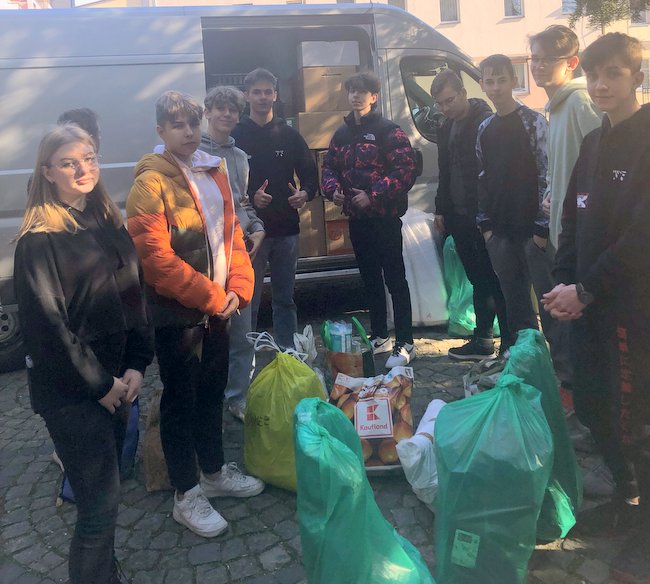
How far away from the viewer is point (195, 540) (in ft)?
8.68

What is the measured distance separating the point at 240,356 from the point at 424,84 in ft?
10.4

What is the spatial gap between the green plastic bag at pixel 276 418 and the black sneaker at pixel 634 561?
1322 mm

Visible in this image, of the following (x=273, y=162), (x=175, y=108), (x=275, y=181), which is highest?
(x=175, y=108)

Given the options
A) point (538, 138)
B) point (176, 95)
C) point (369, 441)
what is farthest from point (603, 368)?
point (176, 95)

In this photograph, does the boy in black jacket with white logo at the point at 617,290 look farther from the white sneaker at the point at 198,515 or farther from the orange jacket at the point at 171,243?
the white sneaker at the point at 198,515

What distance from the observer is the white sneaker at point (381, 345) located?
15.0 ft

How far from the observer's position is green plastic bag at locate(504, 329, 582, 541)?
238 cm

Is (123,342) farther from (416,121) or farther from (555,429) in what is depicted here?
(416,121)

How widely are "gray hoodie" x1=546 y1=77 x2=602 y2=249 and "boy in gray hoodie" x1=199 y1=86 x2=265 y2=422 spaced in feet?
5.08

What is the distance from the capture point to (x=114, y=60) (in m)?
4.64

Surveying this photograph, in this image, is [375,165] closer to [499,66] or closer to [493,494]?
[499,66]

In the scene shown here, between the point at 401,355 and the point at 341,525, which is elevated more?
the point at 341,525

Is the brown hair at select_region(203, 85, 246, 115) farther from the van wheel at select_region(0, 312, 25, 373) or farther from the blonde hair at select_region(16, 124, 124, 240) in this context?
the van wheel at select_region(0, 312, 25, 373)

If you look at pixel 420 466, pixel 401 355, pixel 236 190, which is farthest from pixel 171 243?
pixel 401 355
